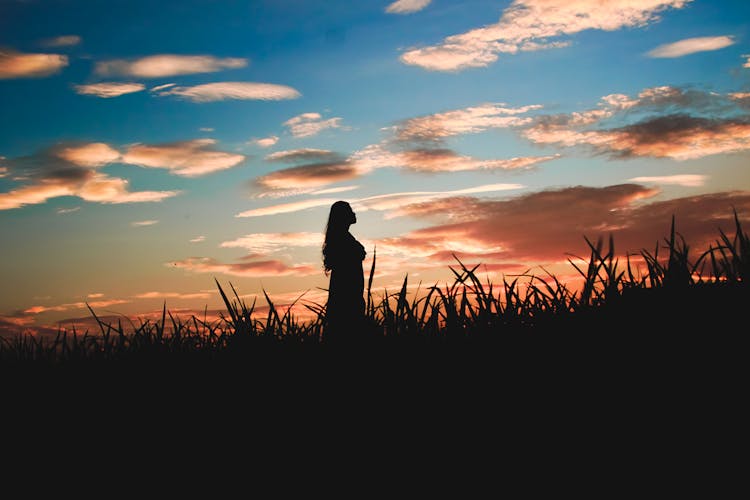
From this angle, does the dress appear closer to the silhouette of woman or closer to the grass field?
the silhouette of woman

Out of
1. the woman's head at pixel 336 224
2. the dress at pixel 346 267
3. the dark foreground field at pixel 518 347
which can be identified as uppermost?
the woman's head at pixel 336 224

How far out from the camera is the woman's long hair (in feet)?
31.5

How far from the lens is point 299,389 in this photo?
14.0 feet

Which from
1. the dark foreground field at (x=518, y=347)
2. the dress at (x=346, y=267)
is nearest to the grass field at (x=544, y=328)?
the dark foreground field at (x=518, y=347)

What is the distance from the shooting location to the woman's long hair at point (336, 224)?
31.5ft

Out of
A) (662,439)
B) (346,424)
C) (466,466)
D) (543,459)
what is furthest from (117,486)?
(662,439)

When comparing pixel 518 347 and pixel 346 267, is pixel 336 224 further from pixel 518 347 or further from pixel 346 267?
pixel 518 347

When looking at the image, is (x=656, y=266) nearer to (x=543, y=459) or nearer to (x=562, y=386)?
(x=562, y=386)

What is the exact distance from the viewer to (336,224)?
9641 mm

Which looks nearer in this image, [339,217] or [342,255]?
[342,255]

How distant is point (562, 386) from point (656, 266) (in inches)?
69.1

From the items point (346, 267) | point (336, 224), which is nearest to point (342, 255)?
point (346, 267)

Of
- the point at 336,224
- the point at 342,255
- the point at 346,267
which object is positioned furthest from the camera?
the point at 336,224

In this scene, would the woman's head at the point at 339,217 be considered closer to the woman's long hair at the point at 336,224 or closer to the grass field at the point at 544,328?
the woman's long hair at the point at 336,224
